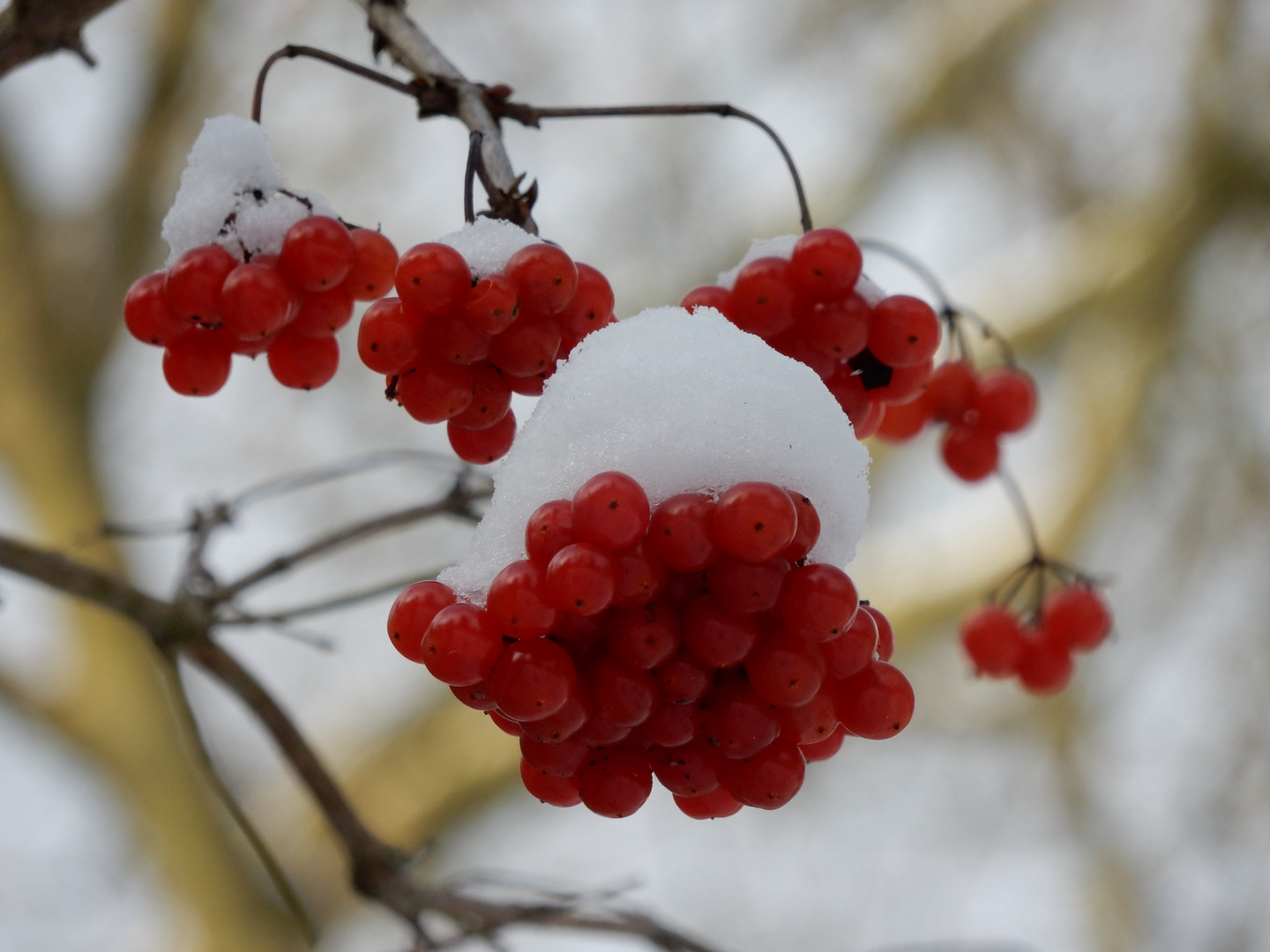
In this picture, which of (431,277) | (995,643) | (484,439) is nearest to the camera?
(431,277)

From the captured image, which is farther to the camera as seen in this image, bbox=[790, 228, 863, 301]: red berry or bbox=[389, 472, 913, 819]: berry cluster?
bbox=[790, 228, 863, 301]: red berry

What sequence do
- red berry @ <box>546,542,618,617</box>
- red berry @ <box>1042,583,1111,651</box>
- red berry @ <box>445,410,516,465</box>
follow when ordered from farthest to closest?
red berry @ <box>1042,583,1111,651</box>
red berry @ <box>445,410,516,465</box>
red berry @ <box>546,542,618,617</box>

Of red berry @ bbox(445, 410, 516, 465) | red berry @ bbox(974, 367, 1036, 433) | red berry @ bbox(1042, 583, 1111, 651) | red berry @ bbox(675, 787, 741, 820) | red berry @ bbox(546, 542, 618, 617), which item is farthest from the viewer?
red berry @ bbox(1042, 583, 1111, 651)

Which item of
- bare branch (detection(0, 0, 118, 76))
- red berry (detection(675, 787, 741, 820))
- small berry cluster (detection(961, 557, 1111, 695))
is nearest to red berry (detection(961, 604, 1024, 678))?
small berry cluster (detection(961, 557, 1111, 695))

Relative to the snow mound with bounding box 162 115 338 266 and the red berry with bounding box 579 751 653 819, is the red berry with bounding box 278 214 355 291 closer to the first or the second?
the snow mound with bounding box 162 115 338 266

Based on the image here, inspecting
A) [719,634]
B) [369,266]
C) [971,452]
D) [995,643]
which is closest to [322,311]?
[369,266]

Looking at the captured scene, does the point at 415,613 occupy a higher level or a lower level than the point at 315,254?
lower

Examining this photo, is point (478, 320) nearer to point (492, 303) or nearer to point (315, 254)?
point (492, 303)
